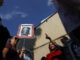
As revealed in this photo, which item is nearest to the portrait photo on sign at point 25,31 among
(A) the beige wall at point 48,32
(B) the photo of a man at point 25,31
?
(B) the photo of a man at point 25,31

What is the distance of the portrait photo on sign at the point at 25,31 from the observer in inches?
189

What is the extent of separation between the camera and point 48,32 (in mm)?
5117

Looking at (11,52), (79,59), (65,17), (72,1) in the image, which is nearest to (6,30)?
(11,52)

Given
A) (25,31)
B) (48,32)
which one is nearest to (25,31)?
(25,31)

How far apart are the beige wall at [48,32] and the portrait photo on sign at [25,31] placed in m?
0.51

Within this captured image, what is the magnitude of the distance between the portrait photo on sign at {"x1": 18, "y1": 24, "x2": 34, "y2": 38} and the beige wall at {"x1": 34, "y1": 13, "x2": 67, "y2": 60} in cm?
51

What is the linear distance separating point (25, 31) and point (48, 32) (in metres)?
0.69

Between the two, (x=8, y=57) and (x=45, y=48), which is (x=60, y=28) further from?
(x=8, y=57)

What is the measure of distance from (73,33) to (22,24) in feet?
9.02

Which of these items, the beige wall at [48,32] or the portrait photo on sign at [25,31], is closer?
the beige wall at [48,32]

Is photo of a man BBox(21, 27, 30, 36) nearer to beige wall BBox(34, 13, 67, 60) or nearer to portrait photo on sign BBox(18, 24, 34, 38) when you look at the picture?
portrait photo on sign BBox(18, 24, 34, 38)

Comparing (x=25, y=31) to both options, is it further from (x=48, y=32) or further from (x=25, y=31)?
(x=48, y=32)

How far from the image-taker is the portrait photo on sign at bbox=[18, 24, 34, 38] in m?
4.80

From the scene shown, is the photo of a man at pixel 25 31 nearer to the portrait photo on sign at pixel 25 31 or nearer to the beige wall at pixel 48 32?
the portrait photo on sign at pixel 25 31
